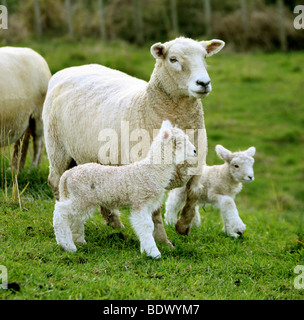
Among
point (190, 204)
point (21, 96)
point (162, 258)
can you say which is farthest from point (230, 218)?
point (21, 96)

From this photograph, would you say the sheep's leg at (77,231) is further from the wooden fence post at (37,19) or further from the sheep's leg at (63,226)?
the wooden fence post at (37,19)

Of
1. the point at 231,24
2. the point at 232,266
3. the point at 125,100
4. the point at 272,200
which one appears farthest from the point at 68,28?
the point at 232,266

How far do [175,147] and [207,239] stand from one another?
1.58 metres

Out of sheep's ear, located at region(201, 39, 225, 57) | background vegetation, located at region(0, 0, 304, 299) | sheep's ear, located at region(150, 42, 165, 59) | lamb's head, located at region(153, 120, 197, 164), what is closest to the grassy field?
background vegetation, located at region(0, 0, 304, 299)

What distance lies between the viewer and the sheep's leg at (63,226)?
4.83 metres

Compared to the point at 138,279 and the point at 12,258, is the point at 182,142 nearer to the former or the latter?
the point at 138,279

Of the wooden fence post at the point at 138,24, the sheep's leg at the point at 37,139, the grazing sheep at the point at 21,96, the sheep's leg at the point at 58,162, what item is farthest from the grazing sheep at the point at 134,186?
the wooden fence post at the point at 138,24

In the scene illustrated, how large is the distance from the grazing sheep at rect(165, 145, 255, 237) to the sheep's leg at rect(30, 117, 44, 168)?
232cm

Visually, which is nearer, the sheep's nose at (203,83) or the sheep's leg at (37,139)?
the sheep's nose at (203,83)

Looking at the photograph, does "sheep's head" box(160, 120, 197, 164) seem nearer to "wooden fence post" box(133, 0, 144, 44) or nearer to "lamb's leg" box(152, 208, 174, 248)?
"lamb's leg" box(152, 208, 174, 248)

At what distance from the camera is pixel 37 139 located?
7672 mm

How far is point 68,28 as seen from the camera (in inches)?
720

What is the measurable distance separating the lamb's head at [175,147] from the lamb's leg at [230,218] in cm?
160

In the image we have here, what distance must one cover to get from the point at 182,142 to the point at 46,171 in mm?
3274
